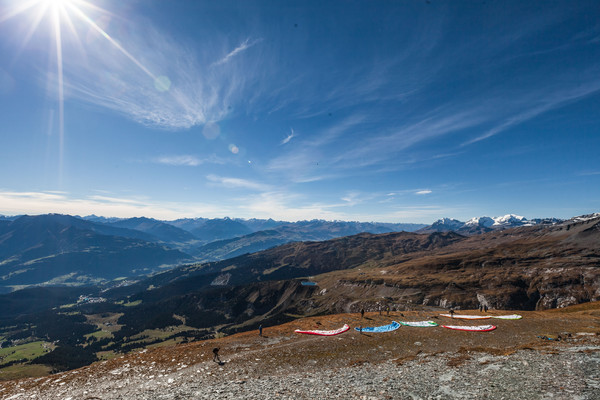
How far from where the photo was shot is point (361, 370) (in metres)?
26.4

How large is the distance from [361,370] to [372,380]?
11.5ft

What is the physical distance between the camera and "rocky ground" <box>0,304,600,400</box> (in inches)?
789

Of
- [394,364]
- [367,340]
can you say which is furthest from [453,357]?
[367,340]

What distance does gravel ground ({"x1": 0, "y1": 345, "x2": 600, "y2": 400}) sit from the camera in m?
19.2

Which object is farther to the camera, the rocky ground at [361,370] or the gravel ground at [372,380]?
the rocky ground at [361,370]

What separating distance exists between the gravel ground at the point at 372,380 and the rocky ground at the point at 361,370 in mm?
83

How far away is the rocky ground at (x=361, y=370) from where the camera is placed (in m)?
20.0

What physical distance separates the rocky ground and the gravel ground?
0.08m

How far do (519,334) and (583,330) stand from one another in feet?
30.9

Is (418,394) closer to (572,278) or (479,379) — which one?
(479,379)

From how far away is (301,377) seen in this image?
25391 millimetres

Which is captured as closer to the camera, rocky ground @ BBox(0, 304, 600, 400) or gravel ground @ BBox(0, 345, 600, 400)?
gravel ground @ BBox(0, 345, 600, 400)

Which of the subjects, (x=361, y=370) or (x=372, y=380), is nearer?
(x=372, y=380)

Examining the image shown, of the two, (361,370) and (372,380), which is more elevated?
(372,380)
